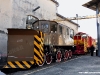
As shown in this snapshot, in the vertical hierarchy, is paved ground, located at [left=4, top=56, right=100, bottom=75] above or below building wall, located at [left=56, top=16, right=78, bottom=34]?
below

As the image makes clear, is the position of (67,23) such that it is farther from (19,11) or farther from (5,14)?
(5,14)

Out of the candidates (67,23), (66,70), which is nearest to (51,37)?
(66,70)

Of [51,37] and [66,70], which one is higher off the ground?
[51,37]

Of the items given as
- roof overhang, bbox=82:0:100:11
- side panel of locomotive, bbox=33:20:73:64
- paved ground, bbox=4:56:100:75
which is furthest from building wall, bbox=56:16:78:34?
paved ground, bbox=4:56:100:75

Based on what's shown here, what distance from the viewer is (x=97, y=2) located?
21141mm

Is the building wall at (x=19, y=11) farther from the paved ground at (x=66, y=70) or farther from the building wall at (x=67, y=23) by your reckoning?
the paved ground at (x=66, y=70)

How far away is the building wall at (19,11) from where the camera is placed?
1635cm

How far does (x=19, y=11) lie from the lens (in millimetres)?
18656

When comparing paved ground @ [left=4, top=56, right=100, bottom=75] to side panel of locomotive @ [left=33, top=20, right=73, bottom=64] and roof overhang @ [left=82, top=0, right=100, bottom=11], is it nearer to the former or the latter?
side panel of locomotive @ [left=33, top=20, right=73, bottom=64]

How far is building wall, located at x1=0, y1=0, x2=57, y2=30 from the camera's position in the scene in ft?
53.6

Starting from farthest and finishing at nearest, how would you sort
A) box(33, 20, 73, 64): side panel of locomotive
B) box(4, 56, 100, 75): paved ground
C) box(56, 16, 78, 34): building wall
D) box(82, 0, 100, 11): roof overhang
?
box(56, 16, 78, 34): building wall
box(82, 0, 100, 11): roof overhang
box(33, 20, 73, 64): side panel of locomotive
box(4, 56, 100, 75): paved ground

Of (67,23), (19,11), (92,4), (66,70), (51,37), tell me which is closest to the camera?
(66,70)

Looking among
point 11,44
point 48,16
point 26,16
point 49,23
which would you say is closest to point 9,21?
point 26,16

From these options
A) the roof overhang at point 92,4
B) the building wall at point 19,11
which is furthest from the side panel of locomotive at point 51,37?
the roof overhang at point 92,4
